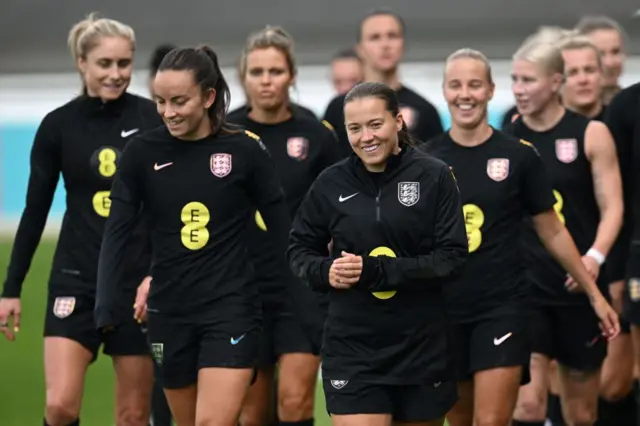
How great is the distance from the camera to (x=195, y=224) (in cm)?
692

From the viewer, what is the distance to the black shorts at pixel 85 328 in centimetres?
777

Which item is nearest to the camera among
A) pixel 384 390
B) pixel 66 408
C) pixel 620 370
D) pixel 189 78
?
pixel 384 390

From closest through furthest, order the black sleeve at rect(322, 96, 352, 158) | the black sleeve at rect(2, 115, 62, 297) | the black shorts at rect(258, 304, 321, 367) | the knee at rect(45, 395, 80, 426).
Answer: the knee at rect(45, 395, 80, 426), the black sleeve at rect(2, 115, 62, 297), the black shorts at rect(258, 304, 321, 367), the black sleeve at rect(322, 96, 352, 158)

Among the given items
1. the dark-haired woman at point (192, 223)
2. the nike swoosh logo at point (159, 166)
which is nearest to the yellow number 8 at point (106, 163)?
the dark-haired woman at point (192, 223)

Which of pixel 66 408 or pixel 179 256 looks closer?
pixel 179 256

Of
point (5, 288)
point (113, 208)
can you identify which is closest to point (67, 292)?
point (5, 288)

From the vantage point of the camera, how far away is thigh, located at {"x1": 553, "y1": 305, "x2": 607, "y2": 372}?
8414 mm

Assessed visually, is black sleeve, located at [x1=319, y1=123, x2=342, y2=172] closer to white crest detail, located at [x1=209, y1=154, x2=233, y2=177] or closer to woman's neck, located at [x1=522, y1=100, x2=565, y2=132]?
woman's neck, located at [x1=522, y1=100, x2=565, y2=132]

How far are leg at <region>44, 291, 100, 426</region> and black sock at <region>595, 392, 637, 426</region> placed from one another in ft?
10.5

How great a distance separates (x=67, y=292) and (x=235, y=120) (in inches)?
50.7

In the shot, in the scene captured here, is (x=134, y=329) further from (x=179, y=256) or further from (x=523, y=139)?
(x=523, y=139)

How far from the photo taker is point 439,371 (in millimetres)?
6477

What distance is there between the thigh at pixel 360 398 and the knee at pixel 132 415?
5.52 feet

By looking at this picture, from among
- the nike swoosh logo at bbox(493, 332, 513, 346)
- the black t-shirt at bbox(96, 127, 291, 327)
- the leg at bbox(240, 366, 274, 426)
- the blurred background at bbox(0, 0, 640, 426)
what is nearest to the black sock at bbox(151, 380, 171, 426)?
the leg at bbox(240, 366, 274, 426)
